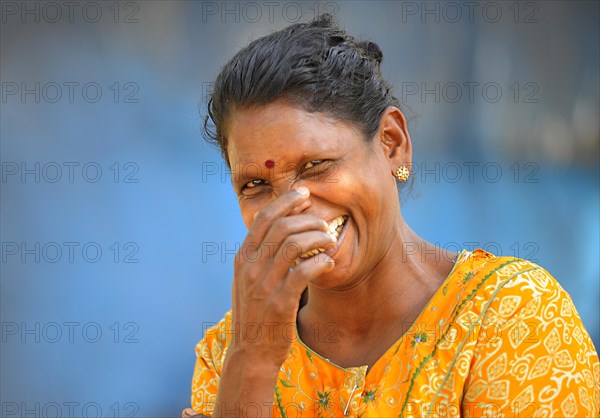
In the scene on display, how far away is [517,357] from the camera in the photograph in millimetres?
1752

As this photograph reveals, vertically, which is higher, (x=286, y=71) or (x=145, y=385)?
(x=286, y=71)

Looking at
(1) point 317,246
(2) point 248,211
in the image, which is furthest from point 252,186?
(1) point 317,246

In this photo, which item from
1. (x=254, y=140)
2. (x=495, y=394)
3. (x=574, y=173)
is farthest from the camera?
(x=574, y=173)

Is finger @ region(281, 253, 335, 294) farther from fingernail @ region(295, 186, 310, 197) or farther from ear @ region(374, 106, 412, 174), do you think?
ear @ region(374, 106, 412, 174)

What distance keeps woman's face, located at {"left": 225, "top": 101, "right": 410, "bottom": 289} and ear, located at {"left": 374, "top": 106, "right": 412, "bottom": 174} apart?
67 mm

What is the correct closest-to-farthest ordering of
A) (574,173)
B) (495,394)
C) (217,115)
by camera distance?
(495,394), (217,115), (574,173)

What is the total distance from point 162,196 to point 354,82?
1700 millimetres

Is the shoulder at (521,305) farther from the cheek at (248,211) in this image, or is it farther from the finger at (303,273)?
the cheek at (248,211)

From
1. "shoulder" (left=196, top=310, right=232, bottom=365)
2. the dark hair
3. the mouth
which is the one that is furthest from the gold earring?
"shoulder" (left=196, top=310, right=232, bottom=365)

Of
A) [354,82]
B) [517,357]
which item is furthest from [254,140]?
[517,357]

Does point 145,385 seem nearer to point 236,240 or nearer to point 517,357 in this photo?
point 236,240

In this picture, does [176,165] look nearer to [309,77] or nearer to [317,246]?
[309,77]

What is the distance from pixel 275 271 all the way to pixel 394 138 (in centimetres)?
60

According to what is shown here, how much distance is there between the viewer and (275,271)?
5.83 feet
